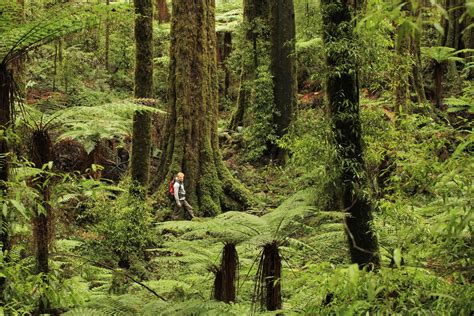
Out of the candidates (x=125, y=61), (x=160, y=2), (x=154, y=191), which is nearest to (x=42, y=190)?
(x=154, y=191)

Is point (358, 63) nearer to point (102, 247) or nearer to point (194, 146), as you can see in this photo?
point (102, 247)

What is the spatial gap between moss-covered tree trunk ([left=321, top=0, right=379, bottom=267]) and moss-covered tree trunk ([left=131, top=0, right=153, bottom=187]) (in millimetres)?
6562

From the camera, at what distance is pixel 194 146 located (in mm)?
12297

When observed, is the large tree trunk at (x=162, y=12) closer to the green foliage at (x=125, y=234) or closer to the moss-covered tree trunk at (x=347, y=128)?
the green foliage at (x=125, y=234)

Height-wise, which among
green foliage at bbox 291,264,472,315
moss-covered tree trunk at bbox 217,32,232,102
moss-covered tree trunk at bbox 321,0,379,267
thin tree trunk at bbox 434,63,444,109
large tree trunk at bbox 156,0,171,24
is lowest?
green foliage at bbox 291,264,472,315

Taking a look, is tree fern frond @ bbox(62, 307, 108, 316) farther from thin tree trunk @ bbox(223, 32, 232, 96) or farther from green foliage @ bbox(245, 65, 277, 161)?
thin tree trunk @ bbox(223, 32, 232, 96)

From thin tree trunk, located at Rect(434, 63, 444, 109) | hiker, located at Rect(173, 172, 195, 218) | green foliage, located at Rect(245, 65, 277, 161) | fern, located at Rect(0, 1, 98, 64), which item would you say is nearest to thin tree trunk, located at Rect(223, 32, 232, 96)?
green foliage, located at Rect(245, 65, 277, 161)

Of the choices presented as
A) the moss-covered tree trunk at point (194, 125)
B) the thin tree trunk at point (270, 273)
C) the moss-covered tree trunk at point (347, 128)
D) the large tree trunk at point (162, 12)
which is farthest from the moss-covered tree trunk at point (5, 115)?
the large tree trunk at point (162, 12)

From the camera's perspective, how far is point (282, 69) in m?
15.8

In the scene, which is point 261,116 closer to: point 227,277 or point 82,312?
point 227,277

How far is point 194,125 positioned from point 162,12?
52.5 feet

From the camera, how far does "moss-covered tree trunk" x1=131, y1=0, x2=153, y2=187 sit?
36.1 feet

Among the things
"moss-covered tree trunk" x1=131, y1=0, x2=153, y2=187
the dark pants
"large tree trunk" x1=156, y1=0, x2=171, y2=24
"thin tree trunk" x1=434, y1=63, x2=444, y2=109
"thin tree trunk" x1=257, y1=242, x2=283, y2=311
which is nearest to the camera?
"thin tree trunk" x1=257, y1=242, x2=283, y2=311

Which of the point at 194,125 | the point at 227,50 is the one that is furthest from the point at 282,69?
the point at 227,50
